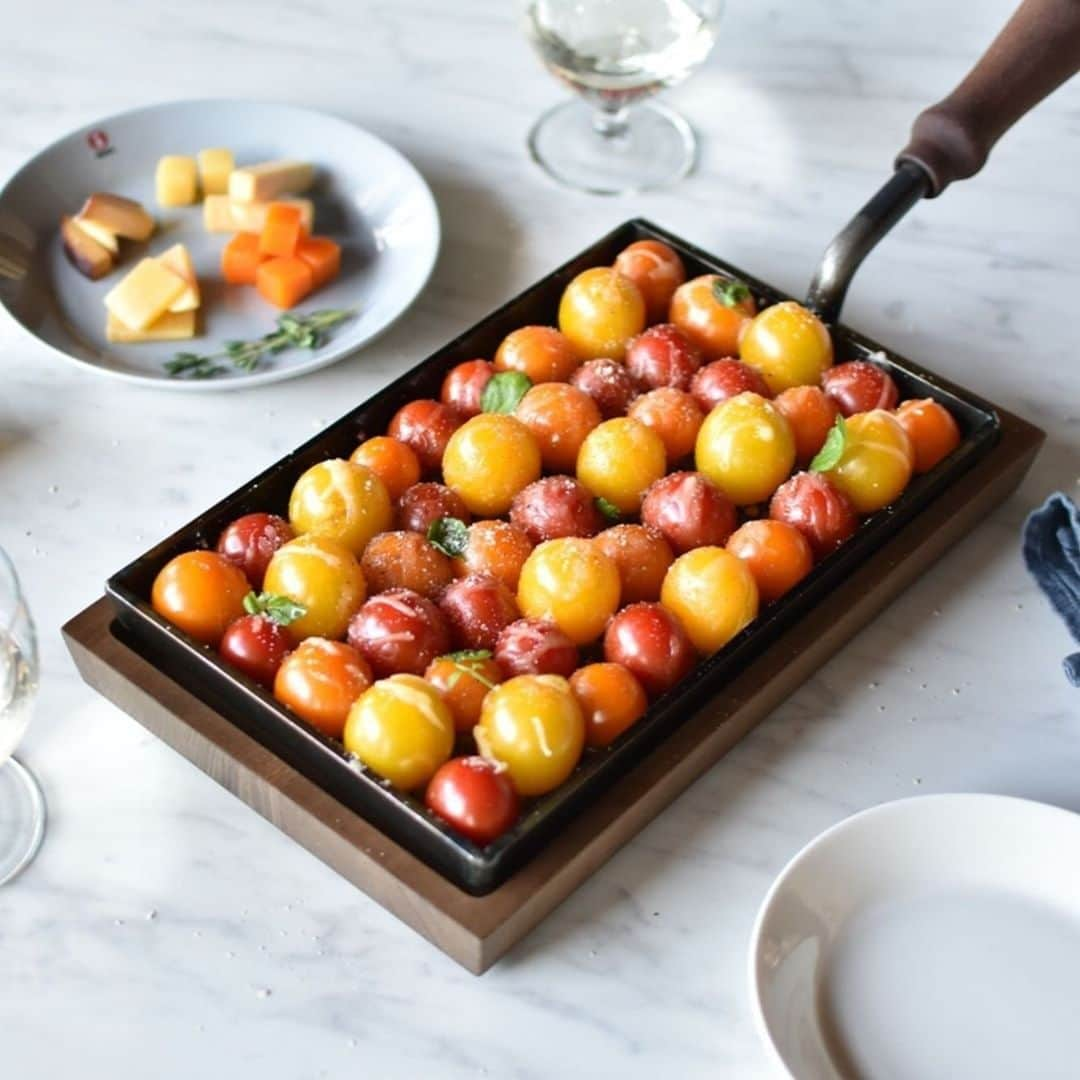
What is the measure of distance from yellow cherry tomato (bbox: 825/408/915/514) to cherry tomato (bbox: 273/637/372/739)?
35 cm

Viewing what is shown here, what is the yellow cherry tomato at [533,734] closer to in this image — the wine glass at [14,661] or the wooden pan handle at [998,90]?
the wine glass at [14,661]

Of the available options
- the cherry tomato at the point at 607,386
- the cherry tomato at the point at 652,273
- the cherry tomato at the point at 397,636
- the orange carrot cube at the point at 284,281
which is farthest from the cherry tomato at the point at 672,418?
the orange carrot cube at the point at 284,281

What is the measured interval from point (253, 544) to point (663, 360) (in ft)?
1.07

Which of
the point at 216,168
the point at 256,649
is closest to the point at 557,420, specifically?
the point at 256,649

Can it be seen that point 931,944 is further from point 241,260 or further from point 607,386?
point 241,260

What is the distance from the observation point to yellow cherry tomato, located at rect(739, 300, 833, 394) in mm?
1200

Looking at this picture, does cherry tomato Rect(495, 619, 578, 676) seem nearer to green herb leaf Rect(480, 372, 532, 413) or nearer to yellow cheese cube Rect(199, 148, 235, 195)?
green herb leaf Rect(480, 372, 532, 413)

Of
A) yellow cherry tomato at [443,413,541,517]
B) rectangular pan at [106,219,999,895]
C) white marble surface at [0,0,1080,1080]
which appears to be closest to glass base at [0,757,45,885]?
white marble surface at [0,0,1080,1080]

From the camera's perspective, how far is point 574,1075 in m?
0.96

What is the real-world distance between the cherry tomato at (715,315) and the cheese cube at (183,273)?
15.5 inches

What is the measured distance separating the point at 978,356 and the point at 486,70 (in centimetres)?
56

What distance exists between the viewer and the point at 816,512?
110 cm

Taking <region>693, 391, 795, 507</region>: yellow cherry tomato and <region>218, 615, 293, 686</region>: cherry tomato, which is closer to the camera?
<region>218, 615, 293, 686</region>: cherry tomato

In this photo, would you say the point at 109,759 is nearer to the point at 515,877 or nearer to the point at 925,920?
the point at 515,877
